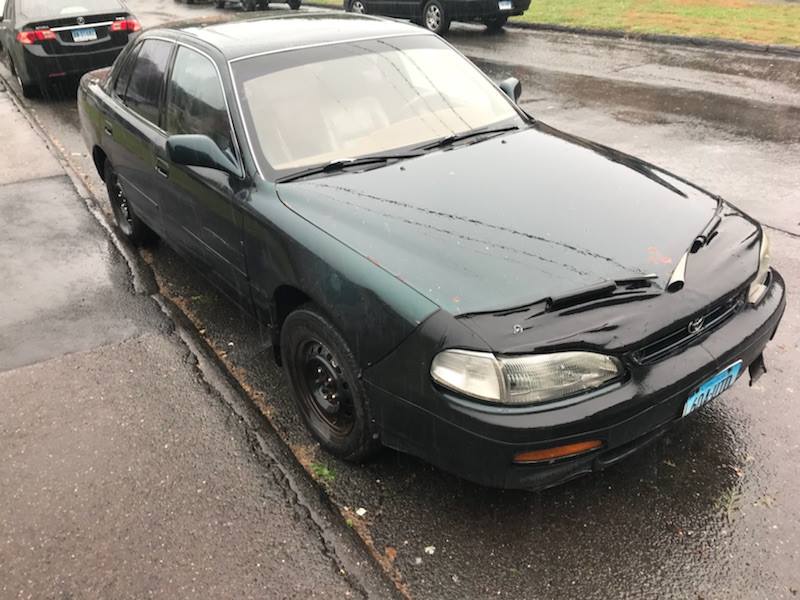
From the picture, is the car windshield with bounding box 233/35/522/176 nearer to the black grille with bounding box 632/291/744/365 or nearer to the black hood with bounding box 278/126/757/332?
the black hood with bounding box 278/126/757/332

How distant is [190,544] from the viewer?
2654 mm

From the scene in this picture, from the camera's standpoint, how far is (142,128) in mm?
4266

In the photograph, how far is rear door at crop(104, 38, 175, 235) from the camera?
13.6 ft

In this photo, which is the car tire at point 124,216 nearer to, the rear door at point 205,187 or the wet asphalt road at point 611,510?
the wet asphalt road at point 611,510

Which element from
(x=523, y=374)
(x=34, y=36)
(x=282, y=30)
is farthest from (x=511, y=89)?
(x=34, y=36)

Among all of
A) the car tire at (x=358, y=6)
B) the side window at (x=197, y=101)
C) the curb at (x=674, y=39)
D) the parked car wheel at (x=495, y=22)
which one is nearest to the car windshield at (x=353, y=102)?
the side window at (x=197, y=101)

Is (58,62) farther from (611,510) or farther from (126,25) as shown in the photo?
(611,510)

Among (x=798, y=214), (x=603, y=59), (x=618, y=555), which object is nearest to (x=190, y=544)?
(x=618, y=555)

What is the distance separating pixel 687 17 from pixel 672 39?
69.7 inches

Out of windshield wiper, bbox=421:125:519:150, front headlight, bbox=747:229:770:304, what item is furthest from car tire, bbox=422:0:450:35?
front headlight, bbox=747:229:770:304

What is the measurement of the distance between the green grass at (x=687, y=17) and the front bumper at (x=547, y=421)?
36.4 ft

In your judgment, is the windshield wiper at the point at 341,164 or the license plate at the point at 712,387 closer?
the license plate at the point at 712,387

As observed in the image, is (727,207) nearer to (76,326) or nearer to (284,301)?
(284,301)

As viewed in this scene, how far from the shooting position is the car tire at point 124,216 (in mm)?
5195
